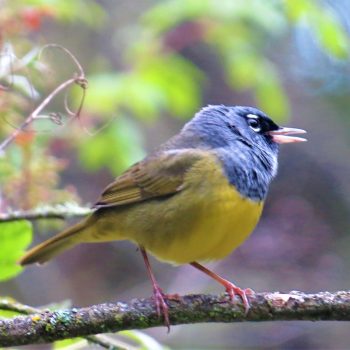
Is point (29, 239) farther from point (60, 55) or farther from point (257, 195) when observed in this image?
point (60, 55)

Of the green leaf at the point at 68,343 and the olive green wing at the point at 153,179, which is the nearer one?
the green leaf at the point at 68,343

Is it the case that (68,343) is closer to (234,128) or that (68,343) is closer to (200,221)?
(200,221)

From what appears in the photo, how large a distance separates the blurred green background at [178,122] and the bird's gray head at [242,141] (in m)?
0.63

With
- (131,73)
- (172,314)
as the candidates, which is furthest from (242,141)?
(131,73)

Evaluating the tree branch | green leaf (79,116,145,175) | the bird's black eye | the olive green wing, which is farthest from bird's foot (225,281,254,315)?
green leaf (79,116,145,175)

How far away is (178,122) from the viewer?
8.90 metres

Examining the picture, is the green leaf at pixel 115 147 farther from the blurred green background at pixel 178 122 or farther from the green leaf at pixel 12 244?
the green leaf at pixel 12 244

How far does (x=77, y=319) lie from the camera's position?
299cm

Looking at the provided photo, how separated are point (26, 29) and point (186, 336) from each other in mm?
3759

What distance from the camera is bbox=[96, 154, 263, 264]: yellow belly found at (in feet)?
12.6

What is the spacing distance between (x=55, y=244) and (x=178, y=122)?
4.70m

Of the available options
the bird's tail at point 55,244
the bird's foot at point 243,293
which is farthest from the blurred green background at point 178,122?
the bird's foot at point 243,293

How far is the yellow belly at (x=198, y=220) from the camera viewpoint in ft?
12.6

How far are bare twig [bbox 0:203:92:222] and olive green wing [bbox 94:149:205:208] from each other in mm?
370
